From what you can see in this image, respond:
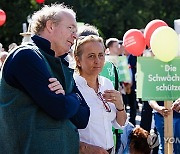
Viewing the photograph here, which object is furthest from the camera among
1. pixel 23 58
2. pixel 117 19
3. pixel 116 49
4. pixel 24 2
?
pixel 117 19

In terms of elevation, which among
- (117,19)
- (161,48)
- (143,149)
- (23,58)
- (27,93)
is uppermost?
(117,19)

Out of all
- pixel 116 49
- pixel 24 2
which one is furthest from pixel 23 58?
pixel 24 2

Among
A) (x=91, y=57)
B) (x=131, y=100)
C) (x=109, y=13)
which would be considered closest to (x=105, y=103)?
(x=91, y=57)

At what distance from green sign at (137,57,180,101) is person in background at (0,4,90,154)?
7.24 ft

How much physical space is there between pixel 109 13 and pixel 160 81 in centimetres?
2993

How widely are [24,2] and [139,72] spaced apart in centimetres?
2671

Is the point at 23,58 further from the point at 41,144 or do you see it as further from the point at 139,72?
the point at 139,72

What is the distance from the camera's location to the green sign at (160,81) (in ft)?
16.4

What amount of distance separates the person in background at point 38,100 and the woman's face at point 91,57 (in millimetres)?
586

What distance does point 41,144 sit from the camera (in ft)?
8.95

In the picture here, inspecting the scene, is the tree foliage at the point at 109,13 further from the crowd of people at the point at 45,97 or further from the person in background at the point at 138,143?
the crowd of people at the point at 45,97

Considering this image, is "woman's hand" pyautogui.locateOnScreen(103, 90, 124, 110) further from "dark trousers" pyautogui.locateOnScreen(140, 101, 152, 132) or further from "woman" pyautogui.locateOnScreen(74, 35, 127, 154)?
"dark trousers" pyautogui.locateOnScreen(140, 101, 152, 132)

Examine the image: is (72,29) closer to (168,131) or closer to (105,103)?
(105,103)

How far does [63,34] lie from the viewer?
290 centimetres
